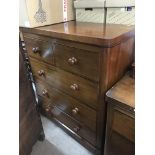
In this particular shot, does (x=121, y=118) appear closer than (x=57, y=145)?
Yes

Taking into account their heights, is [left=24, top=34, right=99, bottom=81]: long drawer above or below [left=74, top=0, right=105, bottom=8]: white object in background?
below

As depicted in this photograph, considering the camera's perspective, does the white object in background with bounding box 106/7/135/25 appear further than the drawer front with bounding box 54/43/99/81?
Yes

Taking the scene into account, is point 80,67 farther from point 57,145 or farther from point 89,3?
point 57,145

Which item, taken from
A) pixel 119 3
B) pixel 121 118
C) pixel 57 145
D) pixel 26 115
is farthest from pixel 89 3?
pixel 57 145

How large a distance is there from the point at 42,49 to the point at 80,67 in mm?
369

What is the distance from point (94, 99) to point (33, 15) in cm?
66

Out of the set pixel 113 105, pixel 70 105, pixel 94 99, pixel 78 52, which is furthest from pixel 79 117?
Answer: pixel 78 52

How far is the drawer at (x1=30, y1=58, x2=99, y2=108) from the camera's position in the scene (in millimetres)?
931

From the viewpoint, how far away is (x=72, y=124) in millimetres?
1280

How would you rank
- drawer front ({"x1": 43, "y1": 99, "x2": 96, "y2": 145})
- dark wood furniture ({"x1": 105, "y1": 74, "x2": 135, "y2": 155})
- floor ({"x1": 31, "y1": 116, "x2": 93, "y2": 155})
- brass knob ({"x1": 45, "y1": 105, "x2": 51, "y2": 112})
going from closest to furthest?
dark wood furniture ({"x1": 105, "y1": 74, "x2": 135, "y2": 155}), drawer front ({"x1": 43, "y1": 99, "x2": 96, "y2": 145}), floor ({"x1": 31, "y1": 116, "x2": 93, "y2": 155}), brass knob ({"x1": 45, "y1": 105, "x2": 51, "y2": 112})

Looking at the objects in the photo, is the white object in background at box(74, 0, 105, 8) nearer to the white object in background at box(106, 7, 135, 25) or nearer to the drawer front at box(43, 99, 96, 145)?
the white object in background at box(106, 7, 135, 25)

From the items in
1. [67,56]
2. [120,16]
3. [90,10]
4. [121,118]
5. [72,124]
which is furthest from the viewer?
[72,124]

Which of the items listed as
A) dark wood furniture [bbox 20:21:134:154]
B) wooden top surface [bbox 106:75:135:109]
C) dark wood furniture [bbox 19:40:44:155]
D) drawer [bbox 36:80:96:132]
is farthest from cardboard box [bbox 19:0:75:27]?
wooden top surface [bbox 106:75:135:109]

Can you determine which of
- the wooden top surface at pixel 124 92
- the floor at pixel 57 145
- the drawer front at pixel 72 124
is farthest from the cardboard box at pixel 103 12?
the floor at pixel 57 145
